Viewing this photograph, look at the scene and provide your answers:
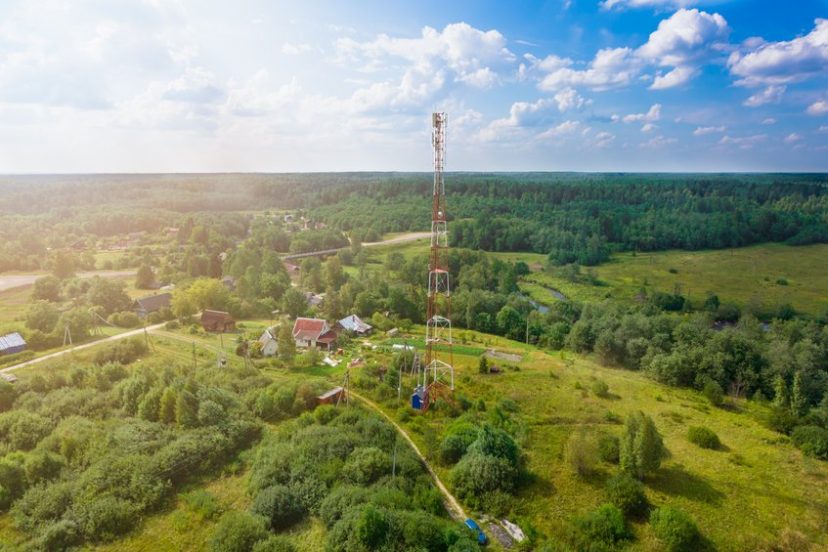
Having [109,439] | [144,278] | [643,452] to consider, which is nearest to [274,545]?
[109,439]

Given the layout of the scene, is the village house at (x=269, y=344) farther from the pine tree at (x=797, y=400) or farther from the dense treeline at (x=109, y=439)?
the pine tree at (x=797, y=400)

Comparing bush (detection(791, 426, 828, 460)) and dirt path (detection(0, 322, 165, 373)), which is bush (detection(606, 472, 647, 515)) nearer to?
bush (detection(791, 426, 828, 460))

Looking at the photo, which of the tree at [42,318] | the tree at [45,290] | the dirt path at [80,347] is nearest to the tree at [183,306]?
the dirt path at [80,347]

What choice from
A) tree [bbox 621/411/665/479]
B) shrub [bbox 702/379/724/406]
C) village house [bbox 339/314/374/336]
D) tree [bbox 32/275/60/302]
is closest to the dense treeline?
village house [bbox 339/314/374/336]

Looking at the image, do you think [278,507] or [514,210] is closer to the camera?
[278,507]

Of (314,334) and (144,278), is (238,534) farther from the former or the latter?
(144,278)

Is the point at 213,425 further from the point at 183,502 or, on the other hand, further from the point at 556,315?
the point at 556,315

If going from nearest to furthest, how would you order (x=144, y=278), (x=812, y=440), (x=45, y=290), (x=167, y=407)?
1. (x=167, y=407)
2. (x=812, y=440)
3. (x=45, y=290)
4. (x=144, y=278)
